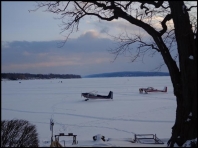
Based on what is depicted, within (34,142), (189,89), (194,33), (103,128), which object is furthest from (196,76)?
(103,128)

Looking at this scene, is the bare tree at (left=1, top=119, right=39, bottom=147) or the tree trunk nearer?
the tree trunk

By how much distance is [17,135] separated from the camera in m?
10.8

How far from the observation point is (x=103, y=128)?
695 inches

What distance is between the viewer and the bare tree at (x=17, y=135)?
10328 mm

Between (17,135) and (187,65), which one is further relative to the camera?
(17,135)

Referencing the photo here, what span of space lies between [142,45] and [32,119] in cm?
1394

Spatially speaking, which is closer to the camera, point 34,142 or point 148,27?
point 148,27

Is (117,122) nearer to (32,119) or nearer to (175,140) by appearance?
(32,119)

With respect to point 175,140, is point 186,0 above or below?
above

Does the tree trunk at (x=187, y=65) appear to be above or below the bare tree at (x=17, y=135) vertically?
above

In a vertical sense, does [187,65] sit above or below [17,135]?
above

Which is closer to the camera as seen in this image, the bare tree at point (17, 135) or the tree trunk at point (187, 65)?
the tree trunk at point (187, 65)

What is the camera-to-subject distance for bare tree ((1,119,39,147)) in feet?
33.9

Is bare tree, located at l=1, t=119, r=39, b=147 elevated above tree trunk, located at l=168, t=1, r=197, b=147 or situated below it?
below
